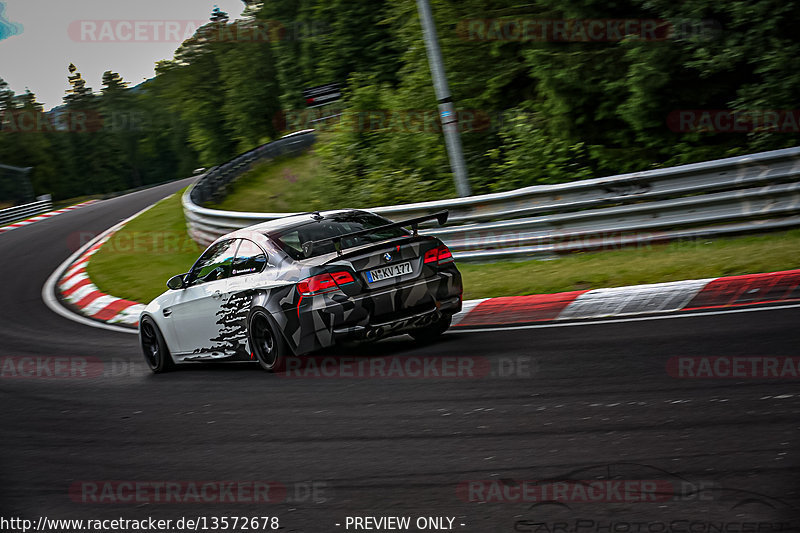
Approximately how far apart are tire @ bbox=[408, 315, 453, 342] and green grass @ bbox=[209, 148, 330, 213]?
39.0ft

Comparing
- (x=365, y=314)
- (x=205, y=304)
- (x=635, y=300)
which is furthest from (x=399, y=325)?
(x=635, y=300)

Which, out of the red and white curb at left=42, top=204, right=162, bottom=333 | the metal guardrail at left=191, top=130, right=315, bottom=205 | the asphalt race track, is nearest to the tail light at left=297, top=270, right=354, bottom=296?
the asphalt race track

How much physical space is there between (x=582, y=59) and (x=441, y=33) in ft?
15.3

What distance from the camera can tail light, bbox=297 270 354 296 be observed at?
24.6 ft

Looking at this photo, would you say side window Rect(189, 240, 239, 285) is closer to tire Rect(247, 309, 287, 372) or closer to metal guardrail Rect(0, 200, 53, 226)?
tire Rect(247, 309, 287, 372)

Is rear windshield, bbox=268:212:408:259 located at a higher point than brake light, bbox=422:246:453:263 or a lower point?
higher

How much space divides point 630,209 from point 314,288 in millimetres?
5110

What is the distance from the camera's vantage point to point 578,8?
545 inches

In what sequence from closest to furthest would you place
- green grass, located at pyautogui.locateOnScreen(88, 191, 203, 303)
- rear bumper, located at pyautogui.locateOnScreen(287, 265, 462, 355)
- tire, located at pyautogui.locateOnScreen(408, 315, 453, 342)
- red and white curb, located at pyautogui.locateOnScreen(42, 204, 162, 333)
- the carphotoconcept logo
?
the carphotoconcept logo < rear bumper, located at pyautogui.locateOnScreen(287, 265, 462, 355) < tire, located at pyautogui.locateOnScreen(408, 315, 453, 342) < red and white curb, located at pyautogui.locateOnScreen(42, 204, 162, 333) < green grass, located at pyautogui.locateOnScreen(88, 191, 203, 303)

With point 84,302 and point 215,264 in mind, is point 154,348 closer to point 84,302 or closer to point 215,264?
point 215,264

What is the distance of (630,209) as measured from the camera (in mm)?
11016

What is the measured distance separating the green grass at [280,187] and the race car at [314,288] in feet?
38.5

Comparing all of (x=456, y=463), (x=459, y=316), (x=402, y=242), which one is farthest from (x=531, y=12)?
(x=456, y=463)

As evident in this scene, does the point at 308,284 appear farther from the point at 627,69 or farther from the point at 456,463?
the point at 627,69
